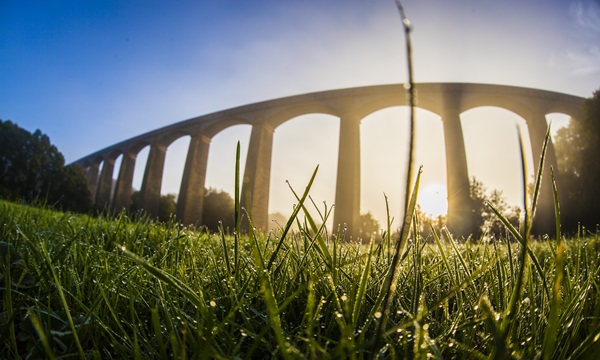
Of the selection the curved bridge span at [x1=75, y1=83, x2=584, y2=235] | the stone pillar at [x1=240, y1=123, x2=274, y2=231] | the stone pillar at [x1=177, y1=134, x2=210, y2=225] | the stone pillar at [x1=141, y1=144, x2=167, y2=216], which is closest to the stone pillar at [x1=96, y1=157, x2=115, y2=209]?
the stone pillar at [x1=141, y1=144, x2=167, y2=216]

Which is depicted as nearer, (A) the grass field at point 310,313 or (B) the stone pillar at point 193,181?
(A) the grass field at point 310,313

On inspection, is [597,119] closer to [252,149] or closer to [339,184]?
[339,184]

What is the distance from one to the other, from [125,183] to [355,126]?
21886 mm

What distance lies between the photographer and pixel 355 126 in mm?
18516

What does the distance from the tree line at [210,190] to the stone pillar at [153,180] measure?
1436mm

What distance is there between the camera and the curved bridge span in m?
16.6

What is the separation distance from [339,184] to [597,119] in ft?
47.1

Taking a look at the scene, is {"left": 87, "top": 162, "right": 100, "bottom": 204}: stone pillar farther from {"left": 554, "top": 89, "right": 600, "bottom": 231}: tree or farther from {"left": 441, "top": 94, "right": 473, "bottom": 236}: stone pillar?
{"left": 554, "top": 89, "right": 600, "bottom": 231}: tree

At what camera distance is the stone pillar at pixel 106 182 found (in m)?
31.6

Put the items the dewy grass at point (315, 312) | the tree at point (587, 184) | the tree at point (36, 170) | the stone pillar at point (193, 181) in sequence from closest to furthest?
the dewy grass at point (315, 312) → the tree at point (587, 184) → the stone pillar at point (193, 181) → the tree at point (36, 170)

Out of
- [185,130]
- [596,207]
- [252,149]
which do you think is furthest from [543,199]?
[185,130]

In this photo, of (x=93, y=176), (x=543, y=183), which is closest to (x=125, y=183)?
(x=93, y=176)

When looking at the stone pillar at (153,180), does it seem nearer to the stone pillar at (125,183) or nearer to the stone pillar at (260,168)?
the stone pillar at (125,183)

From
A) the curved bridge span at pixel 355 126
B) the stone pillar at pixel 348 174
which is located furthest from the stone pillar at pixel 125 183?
the stone pillar at pixel 348 174
